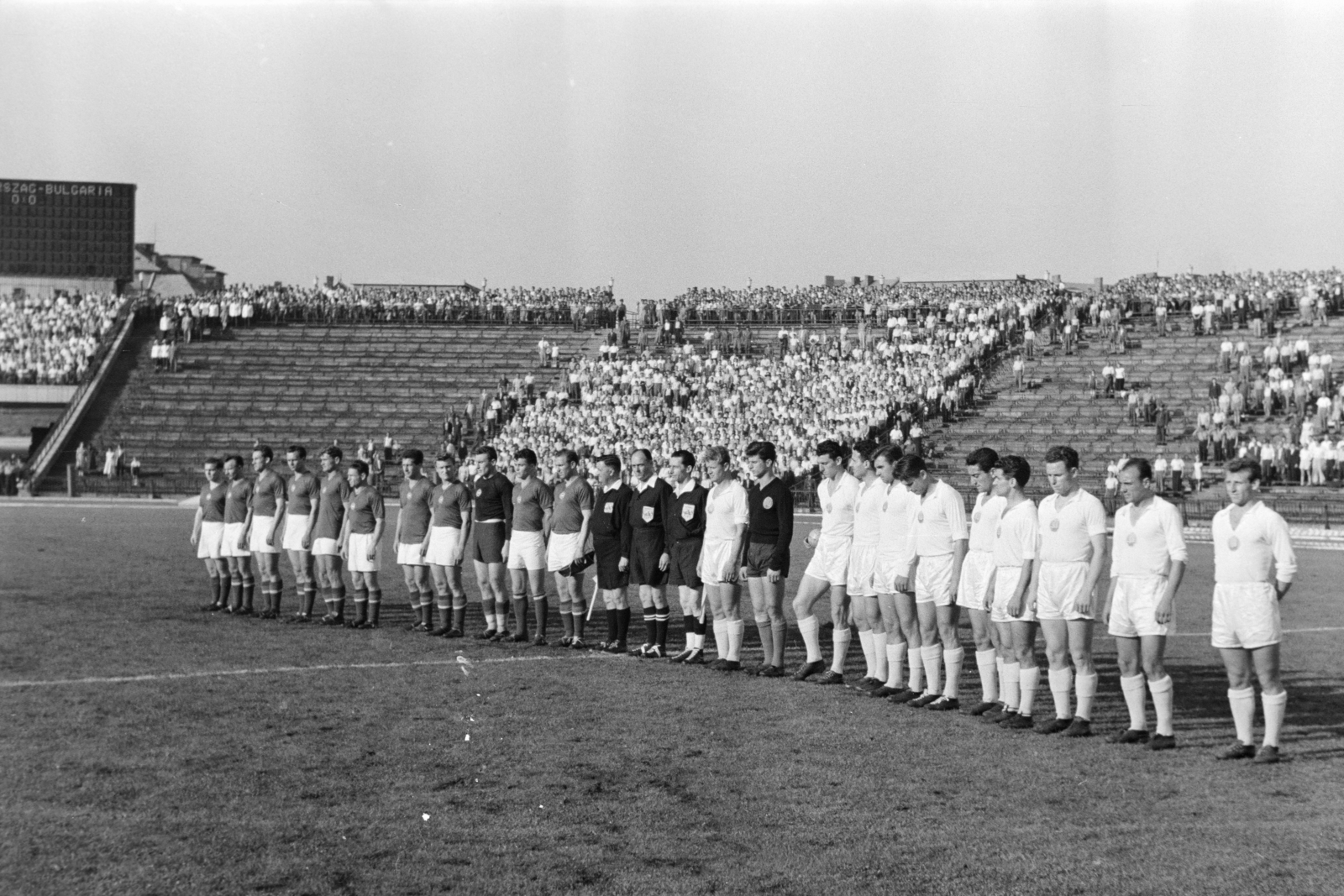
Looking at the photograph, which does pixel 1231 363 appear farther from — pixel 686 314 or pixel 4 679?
pixel 4 679

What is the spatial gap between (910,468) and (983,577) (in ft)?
3.90

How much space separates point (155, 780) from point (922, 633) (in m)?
6.03

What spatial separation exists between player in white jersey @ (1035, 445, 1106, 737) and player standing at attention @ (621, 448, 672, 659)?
173 inches

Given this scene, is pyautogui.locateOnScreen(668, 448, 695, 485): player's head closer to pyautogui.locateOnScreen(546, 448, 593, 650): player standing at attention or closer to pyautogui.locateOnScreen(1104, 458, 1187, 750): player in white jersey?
pyautogui.locateOnScreen(546, 448, 593, 650): player standing at attention

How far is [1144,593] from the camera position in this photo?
941 cm

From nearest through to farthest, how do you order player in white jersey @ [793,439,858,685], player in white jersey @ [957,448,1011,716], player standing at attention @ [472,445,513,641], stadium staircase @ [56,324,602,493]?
player in white jersey @ [957,448,1011,716] < player in white jersey @ [793,439,858,685] < player standing at attention @ [472,445,513,641] < stadium staircase @ [56,324,602,493]

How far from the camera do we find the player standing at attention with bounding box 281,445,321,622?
1600 centimetres

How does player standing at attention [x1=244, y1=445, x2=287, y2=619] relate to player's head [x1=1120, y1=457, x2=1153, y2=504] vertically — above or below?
below

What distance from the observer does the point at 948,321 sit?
4766cm

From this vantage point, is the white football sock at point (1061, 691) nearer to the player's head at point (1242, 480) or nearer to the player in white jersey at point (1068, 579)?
the player in white jersey at point (1068, 579)

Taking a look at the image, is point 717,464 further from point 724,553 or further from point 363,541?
point 363,541

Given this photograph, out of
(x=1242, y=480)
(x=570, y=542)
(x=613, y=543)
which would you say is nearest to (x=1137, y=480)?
(x=1242, y=480)

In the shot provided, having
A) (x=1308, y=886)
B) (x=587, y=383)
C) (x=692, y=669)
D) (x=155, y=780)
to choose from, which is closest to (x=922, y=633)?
(x=692, y=669)

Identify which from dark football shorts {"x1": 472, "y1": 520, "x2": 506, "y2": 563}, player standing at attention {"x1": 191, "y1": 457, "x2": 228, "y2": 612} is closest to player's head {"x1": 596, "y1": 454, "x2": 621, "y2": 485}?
dark football shorts {"x1": 472, "y1": 520, "x2": 506, "y2": 563}
